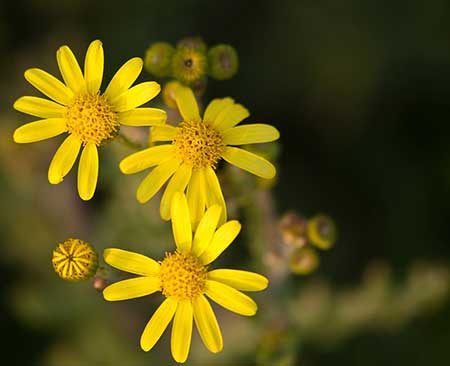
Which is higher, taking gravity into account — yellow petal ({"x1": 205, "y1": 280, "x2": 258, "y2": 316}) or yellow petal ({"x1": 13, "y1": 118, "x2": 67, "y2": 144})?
yellow petal ({"x1": 13, "y1": 118, "x2": 67, "y2": 144})

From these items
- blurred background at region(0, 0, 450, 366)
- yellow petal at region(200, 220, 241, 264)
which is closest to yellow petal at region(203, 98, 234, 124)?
yellow petal at region(200, 220, 241, 264)

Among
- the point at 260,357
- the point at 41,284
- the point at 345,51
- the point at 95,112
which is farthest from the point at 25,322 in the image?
the point at 345,51

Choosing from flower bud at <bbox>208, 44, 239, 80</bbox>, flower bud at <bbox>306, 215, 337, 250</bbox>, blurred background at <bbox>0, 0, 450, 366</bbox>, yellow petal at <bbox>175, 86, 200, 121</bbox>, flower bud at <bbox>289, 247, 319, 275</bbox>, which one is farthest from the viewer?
blurred background at <bbox>0, 0, 450, 366</bbox>

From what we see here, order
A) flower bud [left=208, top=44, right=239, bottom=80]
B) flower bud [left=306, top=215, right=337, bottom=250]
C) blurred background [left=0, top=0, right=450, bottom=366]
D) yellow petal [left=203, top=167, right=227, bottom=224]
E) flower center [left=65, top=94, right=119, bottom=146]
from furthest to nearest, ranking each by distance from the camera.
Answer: blurred background [left=0, top=0, right=450, bottom=366] → flower bud [left=306, top=215, right=337, bottom=250] → flower bud [left=208, top=44, right=239, bottom=80] → flower center [left=65, top=94, right=119, bottom=146] → yellow petal [left=203, top=167, right=227, bottom=224]

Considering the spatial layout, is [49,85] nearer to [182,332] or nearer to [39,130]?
[39,130]

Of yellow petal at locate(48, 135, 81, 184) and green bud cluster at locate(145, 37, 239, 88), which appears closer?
yellow petal at locate(48, 135, 81, 184)

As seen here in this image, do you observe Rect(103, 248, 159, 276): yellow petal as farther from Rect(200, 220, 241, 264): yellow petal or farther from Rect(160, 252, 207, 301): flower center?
Rect(200, 220, 241, 264): yellow petal

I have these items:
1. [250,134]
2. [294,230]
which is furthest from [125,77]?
[294,230]
